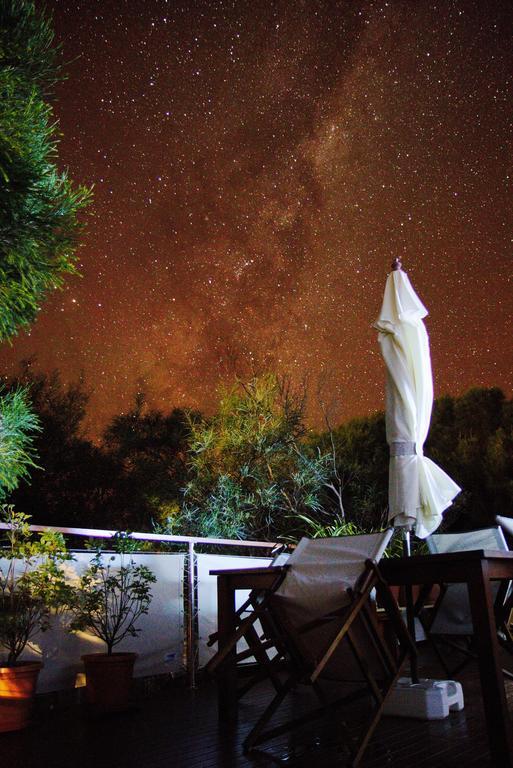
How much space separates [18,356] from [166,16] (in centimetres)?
825

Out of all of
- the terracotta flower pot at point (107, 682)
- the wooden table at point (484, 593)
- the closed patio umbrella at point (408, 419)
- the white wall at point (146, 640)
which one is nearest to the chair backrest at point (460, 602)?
the closed patio umbrella at point (408, 419)

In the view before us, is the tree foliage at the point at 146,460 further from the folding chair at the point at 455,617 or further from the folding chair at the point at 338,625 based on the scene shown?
the folding chair at the point at 338,625

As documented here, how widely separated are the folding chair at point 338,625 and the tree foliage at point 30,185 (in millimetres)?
3653

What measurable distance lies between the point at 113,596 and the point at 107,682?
58 centimetres

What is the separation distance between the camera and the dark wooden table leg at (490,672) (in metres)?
2.36

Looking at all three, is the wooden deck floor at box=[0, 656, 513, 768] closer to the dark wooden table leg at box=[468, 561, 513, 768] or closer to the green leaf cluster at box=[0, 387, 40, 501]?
the dark wooden table leg at box=[468, 561, 513, 768]

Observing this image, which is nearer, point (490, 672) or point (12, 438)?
point (490, 672)

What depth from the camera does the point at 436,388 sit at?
14.6 metres

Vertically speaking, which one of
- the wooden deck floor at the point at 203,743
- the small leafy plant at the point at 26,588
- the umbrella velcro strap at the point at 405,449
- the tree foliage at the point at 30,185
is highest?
the tree foliage at the point at 30,185

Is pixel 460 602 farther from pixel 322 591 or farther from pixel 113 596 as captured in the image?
pixel 113 596

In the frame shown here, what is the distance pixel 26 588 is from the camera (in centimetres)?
371

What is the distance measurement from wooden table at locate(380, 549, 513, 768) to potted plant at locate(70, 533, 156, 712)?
6.17 ft

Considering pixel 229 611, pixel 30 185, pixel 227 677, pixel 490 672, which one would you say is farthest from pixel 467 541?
pixel 30 185

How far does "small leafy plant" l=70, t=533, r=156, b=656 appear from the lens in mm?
4055
